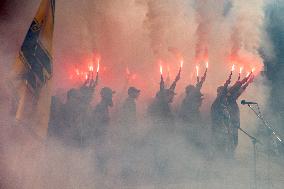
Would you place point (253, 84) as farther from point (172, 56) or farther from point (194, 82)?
point (172, 56)

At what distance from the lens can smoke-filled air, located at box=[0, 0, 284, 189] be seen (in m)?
6.48

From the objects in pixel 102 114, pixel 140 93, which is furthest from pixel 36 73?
pixel 140 93

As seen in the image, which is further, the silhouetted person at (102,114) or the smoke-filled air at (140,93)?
the silhouetted person at (102,114)

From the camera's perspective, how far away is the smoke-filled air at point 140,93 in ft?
21.3

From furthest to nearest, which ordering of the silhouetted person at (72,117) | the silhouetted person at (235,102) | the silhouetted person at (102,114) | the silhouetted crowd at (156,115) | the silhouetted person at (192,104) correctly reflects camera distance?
the silhouetted person at (235,102)
the silhouetted person at (192,104)
the silhouetted person at (102,114)
the silhouetted crowd at (156,115)
the silhouetted person at (72,117)

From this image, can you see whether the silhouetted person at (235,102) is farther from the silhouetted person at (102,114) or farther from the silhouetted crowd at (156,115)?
the silhouetted person at (102,114)

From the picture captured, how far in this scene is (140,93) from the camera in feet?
26.8

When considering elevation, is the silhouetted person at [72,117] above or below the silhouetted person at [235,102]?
below

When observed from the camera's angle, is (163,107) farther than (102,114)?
Yes

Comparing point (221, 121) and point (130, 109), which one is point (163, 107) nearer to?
point (130, 109)

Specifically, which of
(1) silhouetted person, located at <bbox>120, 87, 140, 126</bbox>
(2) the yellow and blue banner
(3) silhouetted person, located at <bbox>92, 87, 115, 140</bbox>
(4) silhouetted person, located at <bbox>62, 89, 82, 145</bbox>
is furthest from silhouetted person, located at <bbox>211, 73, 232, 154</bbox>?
(2) the yellow and blue banner

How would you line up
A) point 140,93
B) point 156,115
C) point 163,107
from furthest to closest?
point 140,93
point 163,107
point 156,115

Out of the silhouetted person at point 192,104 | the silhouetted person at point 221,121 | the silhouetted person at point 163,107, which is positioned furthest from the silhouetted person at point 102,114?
the silhouetted person at point 221,121

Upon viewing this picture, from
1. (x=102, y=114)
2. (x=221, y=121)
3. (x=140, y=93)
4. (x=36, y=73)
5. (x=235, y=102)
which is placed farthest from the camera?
(x=235, y=102)
